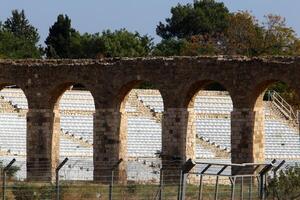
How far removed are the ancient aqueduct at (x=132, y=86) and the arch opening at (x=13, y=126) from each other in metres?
2.13

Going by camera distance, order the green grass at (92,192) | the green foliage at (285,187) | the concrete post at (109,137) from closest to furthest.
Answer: the green foliage at (285,187)
the green grass at (92,192)
the concrete post at (109,137)

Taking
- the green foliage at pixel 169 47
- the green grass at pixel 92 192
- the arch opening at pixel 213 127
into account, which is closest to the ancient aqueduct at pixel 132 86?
the arch opening at pixel 213 127

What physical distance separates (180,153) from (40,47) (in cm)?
4706

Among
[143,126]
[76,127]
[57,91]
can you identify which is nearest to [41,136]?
[57,91]

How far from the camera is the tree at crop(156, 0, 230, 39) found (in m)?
87.2

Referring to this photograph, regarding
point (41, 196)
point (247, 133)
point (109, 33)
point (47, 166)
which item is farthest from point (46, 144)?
point (109, 33)

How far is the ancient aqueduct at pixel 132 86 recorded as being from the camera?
36.0 metres

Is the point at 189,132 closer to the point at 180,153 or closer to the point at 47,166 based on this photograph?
the point at 180,153

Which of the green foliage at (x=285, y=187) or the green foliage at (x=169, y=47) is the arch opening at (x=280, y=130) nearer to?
the green foliage at (x=285, y=187)

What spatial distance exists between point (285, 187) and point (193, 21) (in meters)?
62.0

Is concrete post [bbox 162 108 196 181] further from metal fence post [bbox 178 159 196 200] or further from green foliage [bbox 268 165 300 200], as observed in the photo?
metal fence post [bbox 178 159 196 200]

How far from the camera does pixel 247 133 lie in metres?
36.2

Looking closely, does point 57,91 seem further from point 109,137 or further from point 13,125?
point 13,125

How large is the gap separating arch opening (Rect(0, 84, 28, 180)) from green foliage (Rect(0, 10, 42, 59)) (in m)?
20.4
